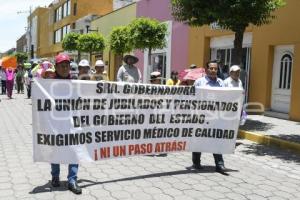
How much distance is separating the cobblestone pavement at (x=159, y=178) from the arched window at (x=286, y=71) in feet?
21.8

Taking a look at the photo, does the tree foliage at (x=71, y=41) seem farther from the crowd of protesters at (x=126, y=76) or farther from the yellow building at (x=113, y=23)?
the crowd of protesters at (x=126, y=76)

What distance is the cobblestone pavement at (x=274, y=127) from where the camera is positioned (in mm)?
11046

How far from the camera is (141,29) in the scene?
813 inches

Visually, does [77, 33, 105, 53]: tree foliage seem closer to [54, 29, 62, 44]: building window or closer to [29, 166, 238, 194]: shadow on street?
[29, 166, 238, 194]: shadow on street

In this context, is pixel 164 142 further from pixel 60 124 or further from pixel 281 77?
pixel 281 77

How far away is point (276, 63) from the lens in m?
15.6

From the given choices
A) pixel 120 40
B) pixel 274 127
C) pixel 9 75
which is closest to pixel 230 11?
pixel 274 127

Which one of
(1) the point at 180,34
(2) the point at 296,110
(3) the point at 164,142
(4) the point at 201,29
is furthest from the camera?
(1) the point at 180,34

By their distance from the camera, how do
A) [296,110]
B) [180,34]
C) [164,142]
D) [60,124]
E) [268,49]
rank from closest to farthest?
[60,124]
[164,142]
[296,110]
[268,49]
[180,34]

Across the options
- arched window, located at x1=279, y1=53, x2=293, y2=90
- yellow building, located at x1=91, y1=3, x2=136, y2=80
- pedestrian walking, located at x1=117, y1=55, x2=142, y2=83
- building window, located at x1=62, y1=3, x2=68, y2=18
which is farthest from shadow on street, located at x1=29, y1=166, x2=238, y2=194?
building window, located at x1=62, y1=3, x2=68, y2=18

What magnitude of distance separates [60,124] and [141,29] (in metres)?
15.4

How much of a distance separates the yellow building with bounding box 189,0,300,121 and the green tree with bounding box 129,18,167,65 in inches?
157

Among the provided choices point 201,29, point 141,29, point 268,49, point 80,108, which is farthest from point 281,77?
point 80,108

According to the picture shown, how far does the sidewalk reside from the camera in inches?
398
